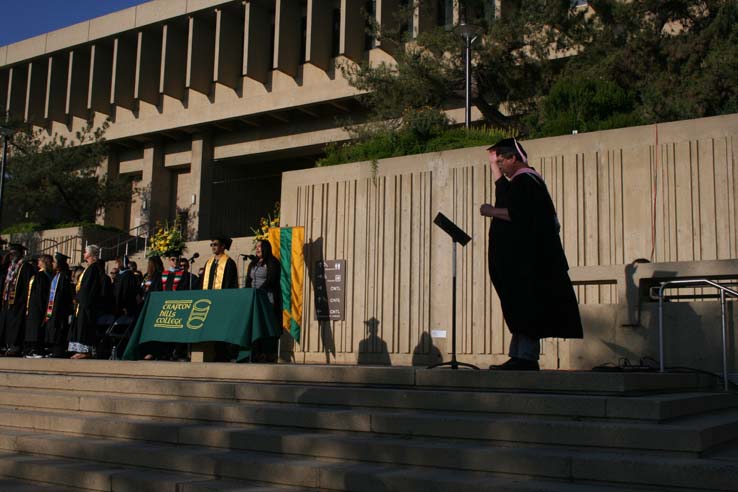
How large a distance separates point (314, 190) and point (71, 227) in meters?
13.5

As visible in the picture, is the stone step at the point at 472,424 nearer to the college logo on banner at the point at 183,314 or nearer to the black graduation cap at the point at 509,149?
the black graduation cap at the point at 509,149

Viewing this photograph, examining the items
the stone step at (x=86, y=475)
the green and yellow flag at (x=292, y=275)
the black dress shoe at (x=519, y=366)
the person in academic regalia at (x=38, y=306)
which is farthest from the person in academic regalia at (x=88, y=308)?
the black dress shoe at (x=519, y=366)

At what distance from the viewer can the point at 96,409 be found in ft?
24.7

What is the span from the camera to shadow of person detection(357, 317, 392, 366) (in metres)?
12.5

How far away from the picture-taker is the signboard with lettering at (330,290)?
13.1 metres

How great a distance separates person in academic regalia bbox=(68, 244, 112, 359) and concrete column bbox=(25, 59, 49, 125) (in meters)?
21.1

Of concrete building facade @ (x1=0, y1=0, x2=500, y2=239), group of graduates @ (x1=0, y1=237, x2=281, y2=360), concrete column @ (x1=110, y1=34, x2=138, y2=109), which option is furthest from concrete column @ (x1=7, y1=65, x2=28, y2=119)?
group of graduates @ (x1=0, y1=237, x2=281, y2=360)

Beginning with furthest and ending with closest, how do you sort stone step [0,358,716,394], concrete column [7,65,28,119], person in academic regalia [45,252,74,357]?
concrete column [7,65,28,119], person in academic regalia [45,252,74,357], stone step [0,358,716,394]

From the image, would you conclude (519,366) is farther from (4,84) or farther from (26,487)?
(4,84)

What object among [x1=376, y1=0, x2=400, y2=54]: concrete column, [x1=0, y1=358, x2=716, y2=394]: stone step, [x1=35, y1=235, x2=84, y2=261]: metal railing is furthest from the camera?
A: [x1=35, y1=235, x2=84, y2=261]: metal railing

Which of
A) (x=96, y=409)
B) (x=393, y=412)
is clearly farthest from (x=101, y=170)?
(x=393, y=412)

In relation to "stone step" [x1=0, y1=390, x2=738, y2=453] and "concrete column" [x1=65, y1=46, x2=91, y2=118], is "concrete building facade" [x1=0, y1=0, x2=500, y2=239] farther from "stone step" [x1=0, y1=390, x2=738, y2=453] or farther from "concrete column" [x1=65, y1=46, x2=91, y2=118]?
"stone step" [x1=0, y1=390, x2=738, y2=453]

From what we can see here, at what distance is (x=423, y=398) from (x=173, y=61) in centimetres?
2335

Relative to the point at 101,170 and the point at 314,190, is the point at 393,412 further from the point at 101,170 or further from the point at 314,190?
the point at 101,170
